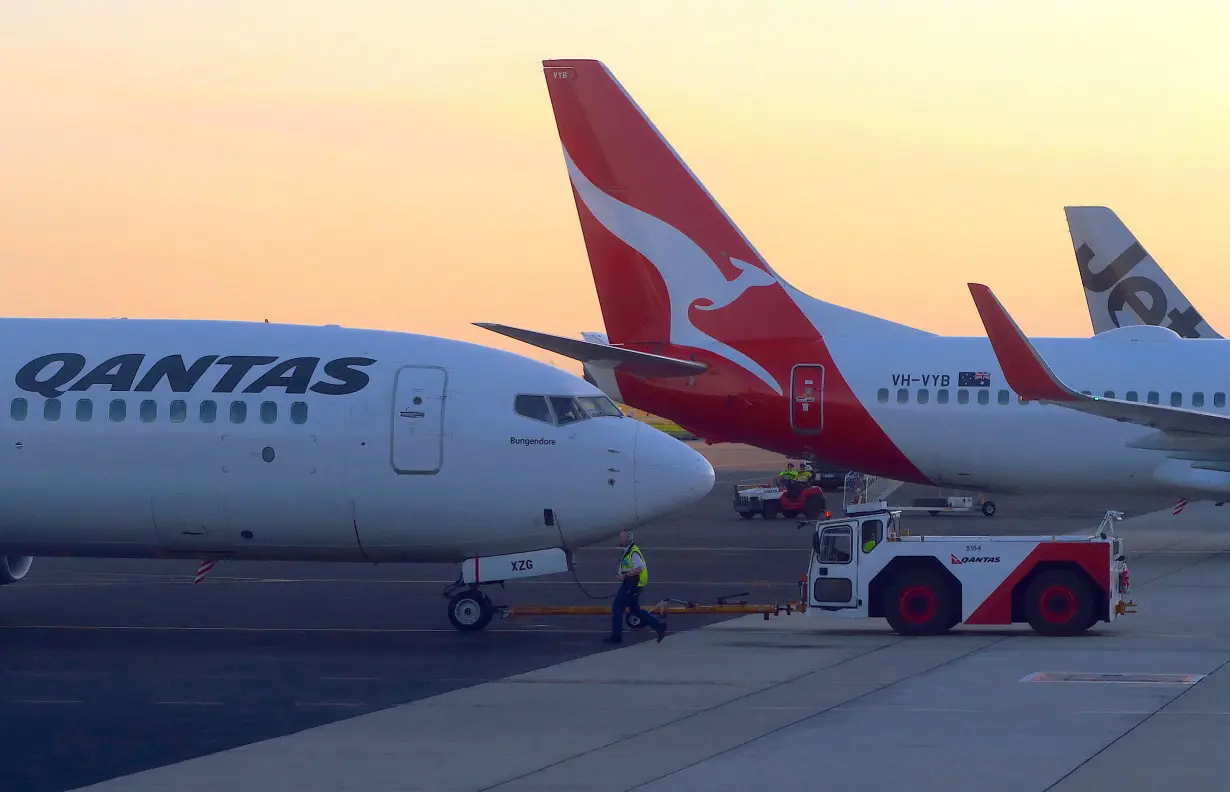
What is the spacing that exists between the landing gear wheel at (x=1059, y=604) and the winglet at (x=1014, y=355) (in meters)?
8.83

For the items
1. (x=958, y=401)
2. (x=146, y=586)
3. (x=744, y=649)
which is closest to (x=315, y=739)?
(x=744, y=649)

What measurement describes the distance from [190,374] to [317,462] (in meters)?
2.72

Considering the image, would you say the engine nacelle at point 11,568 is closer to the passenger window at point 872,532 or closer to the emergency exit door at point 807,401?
the passenger window at point 872,532

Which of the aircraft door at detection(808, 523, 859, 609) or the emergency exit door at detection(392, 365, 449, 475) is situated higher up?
the emergency exit door at detection(392, 365, 449, 475)

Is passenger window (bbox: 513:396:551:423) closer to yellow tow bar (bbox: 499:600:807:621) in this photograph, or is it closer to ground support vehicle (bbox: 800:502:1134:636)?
yellow tow bar (bbox: 499:600:807:621)

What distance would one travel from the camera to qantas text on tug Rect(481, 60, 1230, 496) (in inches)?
1540

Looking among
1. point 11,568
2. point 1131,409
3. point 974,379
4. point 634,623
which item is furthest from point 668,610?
point 974,379

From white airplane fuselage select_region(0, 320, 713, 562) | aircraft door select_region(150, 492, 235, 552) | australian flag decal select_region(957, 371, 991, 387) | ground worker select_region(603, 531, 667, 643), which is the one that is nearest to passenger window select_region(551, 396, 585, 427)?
white airplane fuselage select_region(0, 320, 713, 562)

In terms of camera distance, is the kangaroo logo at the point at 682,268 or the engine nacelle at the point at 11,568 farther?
the kangaroo logo at the point at 682,268

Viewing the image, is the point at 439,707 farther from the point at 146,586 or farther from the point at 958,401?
the point at 958,401

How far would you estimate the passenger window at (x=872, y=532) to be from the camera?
2509cm

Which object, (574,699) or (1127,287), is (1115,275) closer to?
(1127,287)

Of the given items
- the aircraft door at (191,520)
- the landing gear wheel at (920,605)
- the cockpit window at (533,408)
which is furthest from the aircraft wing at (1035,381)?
the aircraft door at (191,520)

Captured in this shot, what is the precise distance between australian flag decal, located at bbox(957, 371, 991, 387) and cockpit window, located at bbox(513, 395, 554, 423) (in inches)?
673
